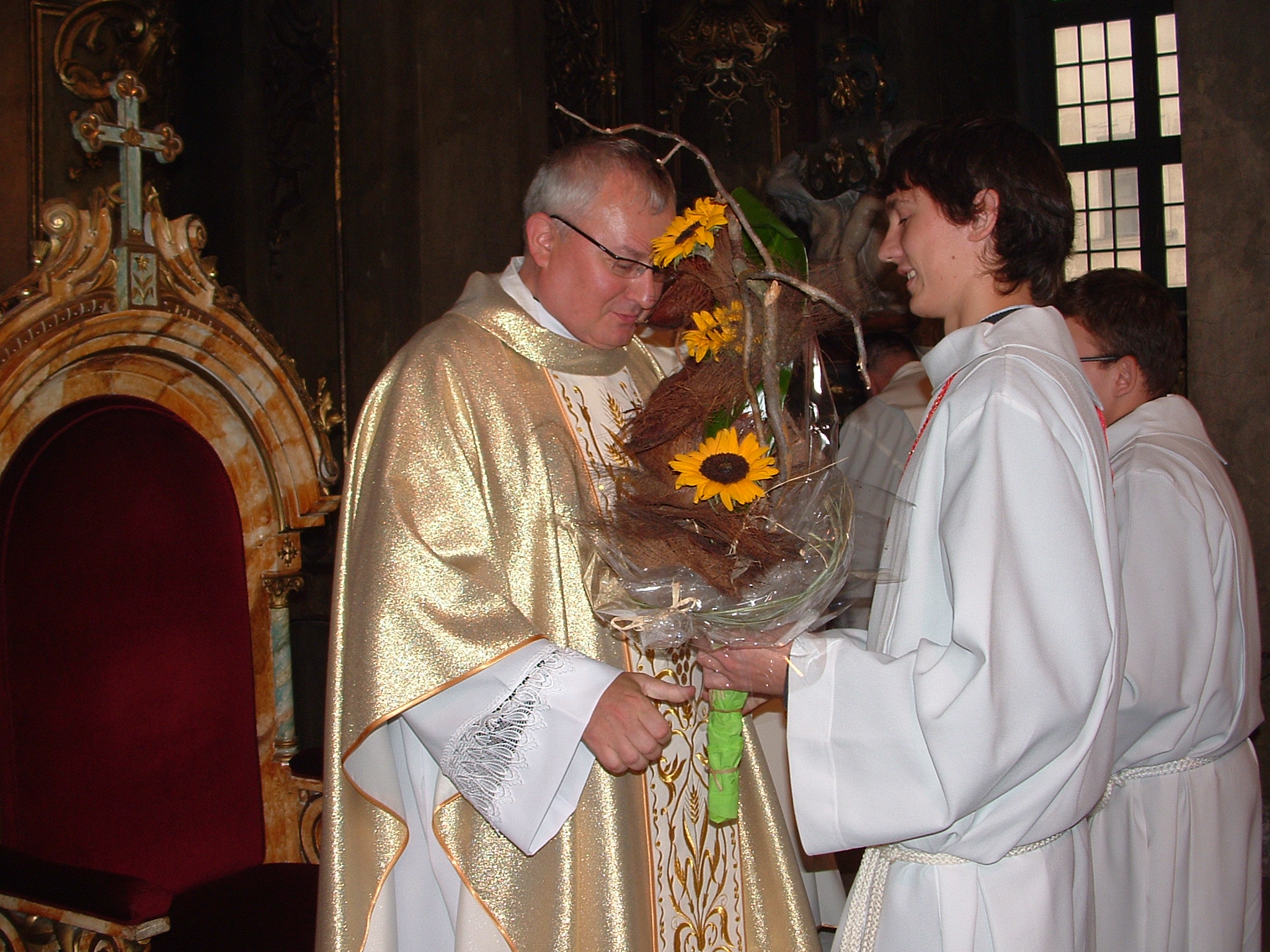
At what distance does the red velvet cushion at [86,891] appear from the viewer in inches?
72.3

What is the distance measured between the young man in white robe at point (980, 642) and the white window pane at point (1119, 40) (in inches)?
314

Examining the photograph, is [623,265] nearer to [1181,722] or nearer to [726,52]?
[1181,722]

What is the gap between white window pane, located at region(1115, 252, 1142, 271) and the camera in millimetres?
8602

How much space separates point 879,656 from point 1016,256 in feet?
1.99

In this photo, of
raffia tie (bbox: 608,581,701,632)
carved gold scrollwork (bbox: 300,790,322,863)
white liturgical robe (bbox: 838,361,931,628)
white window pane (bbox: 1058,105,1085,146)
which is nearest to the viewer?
raffia tie (bbox: 608,581,701,632)

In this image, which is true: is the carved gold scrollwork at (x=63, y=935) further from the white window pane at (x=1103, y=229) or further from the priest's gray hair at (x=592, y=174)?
the white window pane at (x=1103, y=229)

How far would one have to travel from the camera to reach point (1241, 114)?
3.71 meters

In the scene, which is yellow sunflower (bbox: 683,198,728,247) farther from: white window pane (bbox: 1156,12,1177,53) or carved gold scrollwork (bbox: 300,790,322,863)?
white window pane (bbox: 1156,12,1177,53)

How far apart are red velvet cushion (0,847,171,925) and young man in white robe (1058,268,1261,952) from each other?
1661 millimetres

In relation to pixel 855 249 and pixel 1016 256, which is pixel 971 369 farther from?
pixel 855 249

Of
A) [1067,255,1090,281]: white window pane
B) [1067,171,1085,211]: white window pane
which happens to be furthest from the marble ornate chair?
[1067,171,1085,211]: white window pane

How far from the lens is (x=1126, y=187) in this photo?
343 inches

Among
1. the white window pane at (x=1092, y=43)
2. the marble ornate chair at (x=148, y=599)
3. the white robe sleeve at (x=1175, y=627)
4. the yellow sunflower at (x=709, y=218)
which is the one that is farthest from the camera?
the white window pane at (x=1092, y=43)

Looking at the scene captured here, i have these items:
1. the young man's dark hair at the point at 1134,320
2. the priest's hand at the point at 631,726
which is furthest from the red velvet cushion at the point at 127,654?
the young man's dark hair at the point at 1134,320
